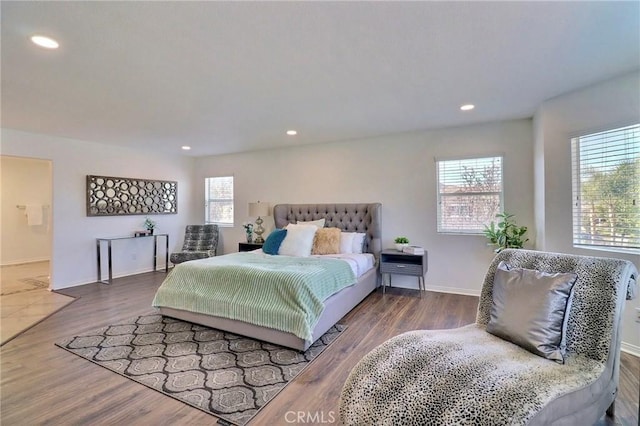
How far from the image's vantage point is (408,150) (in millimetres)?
4641

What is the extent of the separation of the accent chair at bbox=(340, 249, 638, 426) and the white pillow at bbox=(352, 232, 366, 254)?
256 cm

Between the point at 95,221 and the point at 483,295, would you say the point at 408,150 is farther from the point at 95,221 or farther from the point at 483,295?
the point at 95,221

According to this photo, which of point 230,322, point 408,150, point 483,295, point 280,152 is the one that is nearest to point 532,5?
point 483,295

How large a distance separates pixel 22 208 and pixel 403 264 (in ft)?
28.6

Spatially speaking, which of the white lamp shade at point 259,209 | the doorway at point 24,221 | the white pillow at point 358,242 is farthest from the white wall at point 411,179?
the doorway at point 24,221

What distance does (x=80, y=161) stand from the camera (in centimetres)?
494

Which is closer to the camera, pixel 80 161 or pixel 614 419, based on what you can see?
pixel 614 419

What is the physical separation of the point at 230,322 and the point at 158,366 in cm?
72

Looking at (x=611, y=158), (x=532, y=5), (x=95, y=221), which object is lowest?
(x=95, y=221)

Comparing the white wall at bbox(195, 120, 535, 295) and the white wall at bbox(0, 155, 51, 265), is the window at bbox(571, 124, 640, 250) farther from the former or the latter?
the white wall at bbox(0, 155, 51, 265)

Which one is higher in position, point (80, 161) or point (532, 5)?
point (532, 5)

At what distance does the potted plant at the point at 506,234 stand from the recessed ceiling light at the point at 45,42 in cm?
466

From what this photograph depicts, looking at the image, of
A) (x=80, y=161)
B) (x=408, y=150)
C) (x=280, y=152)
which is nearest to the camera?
(x=408, y=150)

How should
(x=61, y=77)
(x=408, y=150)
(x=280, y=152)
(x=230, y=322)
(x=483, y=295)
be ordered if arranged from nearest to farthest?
(x=483, y=295) < (x=61, y=77) < (x=230, y=322) < (x=408, y=150) < (x=280, y=152)
